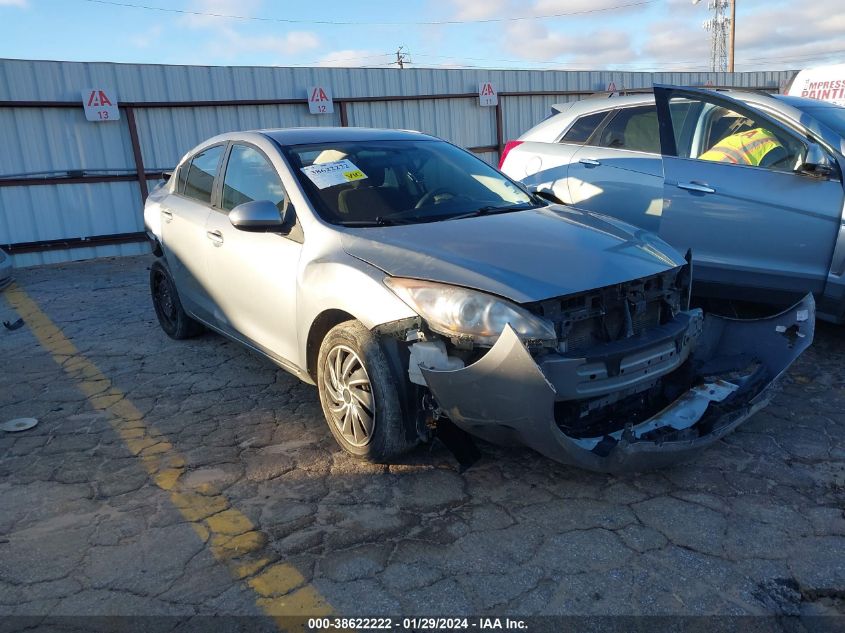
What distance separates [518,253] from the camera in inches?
123

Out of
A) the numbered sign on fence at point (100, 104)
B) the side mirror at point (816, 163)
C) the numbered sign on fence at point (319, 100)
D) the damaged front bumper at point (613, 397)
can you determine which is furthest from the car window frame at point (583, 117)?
the numbered sign on fence at point (100, 104)

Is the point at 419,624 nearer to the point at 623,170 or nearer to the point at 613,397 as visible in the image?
the point at 613,397

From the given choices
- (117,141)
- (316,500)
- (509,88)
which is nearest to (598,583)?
(316,500)

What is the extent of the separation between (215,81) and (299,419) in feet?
28.8

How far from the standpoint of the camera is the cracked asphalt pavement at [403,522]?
8.05ft

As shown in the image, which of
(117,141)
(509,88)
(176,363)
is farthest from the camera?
(509,88)

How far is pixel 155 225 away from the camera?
5.44m

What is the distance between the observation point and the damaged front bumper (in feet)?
8.70

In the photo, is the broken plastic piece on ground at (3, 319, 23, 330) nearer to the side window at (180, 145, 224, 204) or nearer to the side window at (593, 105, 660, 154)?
the side window at (180, 145, 224, 204)

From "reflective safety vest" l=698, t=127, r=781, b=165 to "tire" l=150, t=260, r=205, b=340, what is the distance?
4177 mm

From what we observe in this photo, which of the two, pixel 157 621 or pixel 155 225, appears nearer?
pixel 157 621

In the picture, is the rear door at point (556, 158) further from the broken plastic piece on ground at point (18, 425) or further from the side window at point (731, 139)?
the broken plastic piece on ground at point (18, 425)

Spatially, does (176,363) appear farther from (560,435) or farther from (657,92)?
(657,92)

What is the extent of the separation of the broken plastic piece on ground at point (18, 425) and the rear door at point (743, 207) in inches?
175
